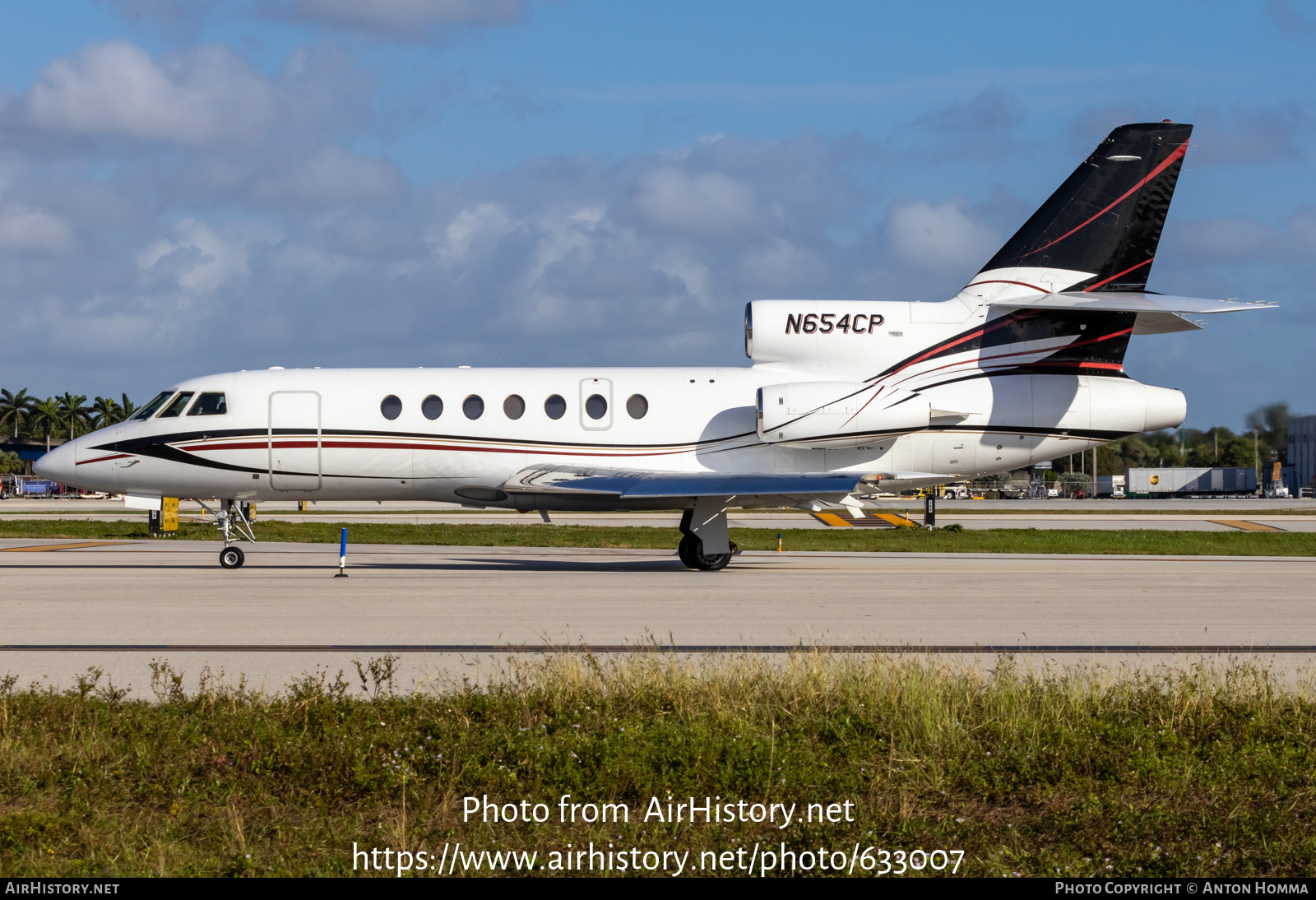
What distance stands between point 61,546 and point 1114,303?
85.4 feet

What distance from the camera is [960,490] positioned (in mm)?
103875

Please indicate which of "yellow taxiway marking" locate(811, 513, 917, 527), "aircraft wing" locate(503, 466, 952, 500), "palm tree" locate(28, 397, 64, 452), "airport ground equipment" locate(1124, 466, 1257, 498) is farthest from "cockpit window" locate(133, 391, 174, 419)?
"palm tree" locate(28, 397, 64, 452)

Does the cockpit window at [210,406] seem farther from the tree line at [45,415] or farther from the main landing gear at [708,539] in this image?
the tree line at [45,415]

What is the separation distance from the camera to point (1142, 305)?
20.5m

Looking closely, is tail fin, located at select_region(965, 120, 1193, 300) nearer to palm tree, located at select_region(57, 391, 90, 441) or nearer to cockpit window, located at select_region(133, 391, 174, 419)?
cockpit window, located at select_region(133, 391, 174, 419)

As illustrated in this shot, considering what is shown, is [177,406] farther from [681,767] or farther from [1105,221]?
[681,767]

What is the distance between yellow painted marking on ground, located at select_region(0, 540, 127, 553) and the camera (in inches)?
1130

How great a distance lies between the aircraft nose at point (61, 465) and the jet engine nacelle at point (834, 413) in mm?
13030

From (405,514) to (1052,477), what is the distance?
83668 mm

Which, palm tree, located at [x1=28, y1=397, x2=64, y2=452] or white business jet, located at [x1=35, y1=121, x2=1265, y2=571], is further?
palm tree, located at [x1=28, y1=397, x2=64, y2=452]

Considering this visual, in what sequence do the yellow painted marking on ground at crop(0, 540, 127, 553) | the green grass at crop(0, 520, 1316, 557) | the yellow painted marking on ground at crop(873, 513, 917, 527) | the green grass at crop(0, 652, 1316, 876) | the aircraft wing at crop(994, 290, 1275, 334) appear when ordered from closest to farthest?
the green grass at crop(0, 652, 1316, 876) < the aircraft wing at crop(994, 290, 1275, 334) < the yellow painted marking on ground at crop(0, 540, 127, 553) < the green grass at crop(0, 520, 1316, 557) < the yellow painted marking on ground at crop(873, 513, 917, 527)

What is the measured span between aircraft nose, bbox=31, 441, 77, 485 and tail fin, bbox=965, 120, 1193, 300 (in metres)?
17.5

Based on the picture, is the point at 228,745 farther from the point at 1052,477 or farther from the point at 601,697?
the point at 1052,477

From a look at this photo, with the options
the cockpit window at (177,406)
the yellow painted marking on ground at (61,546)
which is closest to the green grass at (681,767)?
the cockpit window at (177,406)
